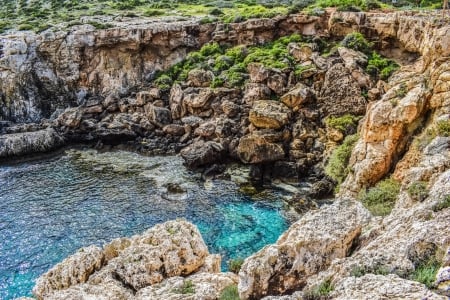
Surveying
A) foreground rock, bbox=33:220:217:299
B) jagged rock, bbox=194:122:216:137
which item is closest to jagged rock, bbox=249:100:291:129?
jagged rock, bbox=194:122:216:137

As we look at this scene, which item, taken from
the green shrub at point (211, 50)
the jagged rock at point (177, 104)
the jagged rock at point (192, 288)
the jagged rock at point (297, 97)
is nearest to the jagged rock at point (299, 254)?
the jagged rock at point (192, 288)

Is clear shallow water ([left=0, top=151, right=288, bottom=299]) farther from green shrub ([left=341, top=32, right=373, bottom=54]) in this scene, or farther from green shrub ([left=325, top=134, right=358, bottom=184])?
green shrub ([left=341, top=32, right=373, bottom=54])

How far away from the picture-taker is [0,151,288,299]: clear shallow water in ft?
112

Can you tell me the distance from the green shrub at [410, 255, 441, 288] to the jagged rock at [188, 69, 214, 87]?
172 feet

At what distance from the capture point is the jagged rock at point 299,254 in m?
15.1

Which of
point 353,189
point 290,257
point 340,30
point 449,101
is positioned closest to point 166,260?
point 290,257

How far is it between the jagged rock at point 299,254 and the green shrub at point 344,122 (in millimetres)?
31563

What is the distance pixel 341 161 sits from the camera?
134 feet

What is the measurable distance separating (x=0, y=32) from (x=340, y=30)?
185ft

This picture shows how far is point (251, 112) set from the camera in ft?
171

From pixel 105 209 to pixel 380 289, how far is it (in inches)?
1349

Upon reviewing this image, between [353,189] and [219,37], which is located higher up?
[219,37]

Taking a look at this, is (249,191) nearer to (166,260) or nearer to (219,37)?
(166,260)

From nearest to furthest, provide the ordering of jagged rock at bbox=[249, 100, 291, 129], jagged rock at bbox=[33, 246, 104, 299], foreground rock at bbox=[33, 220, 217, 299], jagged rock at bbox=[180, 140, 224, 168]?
foreground rock at bbox=[33, 220, 217, 299]
jagged rock at bbox=[33, 246, 104, 299]
jagged rock at bbox=[180, 140, 224, 168]
jagged rock at bbox=[249, 100, 291, 129]
